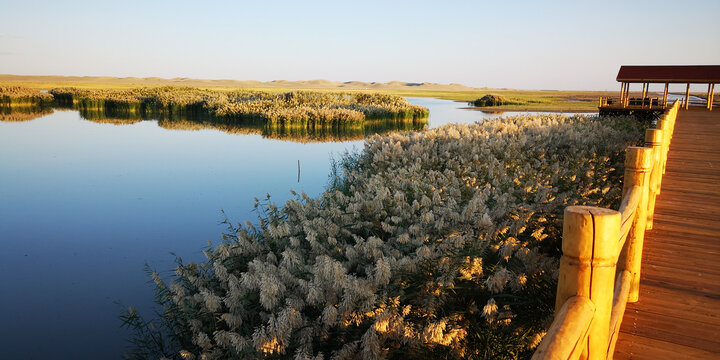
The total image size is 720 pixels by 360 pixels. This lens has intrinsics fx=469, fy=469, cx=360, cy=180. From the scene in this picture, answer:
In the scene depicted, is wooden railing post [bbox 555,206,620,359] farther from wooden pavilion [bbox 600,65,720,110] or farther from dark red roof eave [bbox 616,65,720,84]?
dark red roof eave [bbox 616,65,720,84]

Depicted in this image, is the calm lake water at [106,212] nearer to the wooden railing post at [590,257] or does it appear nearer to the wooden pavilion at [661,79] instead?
the wooden railing post at [590,257]

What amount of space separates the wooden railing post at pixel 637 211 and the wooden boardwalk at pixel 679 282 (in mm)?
254

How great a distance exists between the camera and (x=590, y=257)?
225cm

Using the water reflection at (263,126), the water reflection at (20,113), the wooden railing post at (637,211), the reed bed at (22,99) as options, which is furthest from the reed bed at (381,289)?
the reed bed at (22,99)

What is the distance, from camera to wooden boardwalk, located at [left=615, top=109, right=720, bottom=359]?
3.36 m

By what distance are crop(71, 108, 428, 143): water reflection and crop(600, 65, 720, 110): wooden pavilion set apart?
13.5 meters

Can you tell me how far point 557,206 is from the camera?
662 cm

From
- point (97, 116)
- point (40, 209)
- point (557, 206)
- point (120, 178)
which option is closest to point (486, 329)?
point (557, 206)

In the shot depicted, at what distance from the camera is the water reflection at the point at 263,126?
27844 mm

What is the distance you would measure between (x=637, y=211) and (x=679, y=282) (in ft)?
3.04

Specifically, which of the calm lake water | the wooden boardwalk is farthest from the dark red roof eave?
the wooden boardwalk

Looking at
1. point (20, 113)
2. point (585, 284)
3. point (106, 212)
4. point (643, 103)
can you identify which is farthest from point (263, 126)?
point (585, 284)

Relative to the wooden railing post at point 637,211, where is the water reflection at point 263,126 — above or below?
below

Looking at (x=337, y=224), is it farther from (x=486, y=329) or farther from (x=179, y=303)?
(x=486, y=329)
